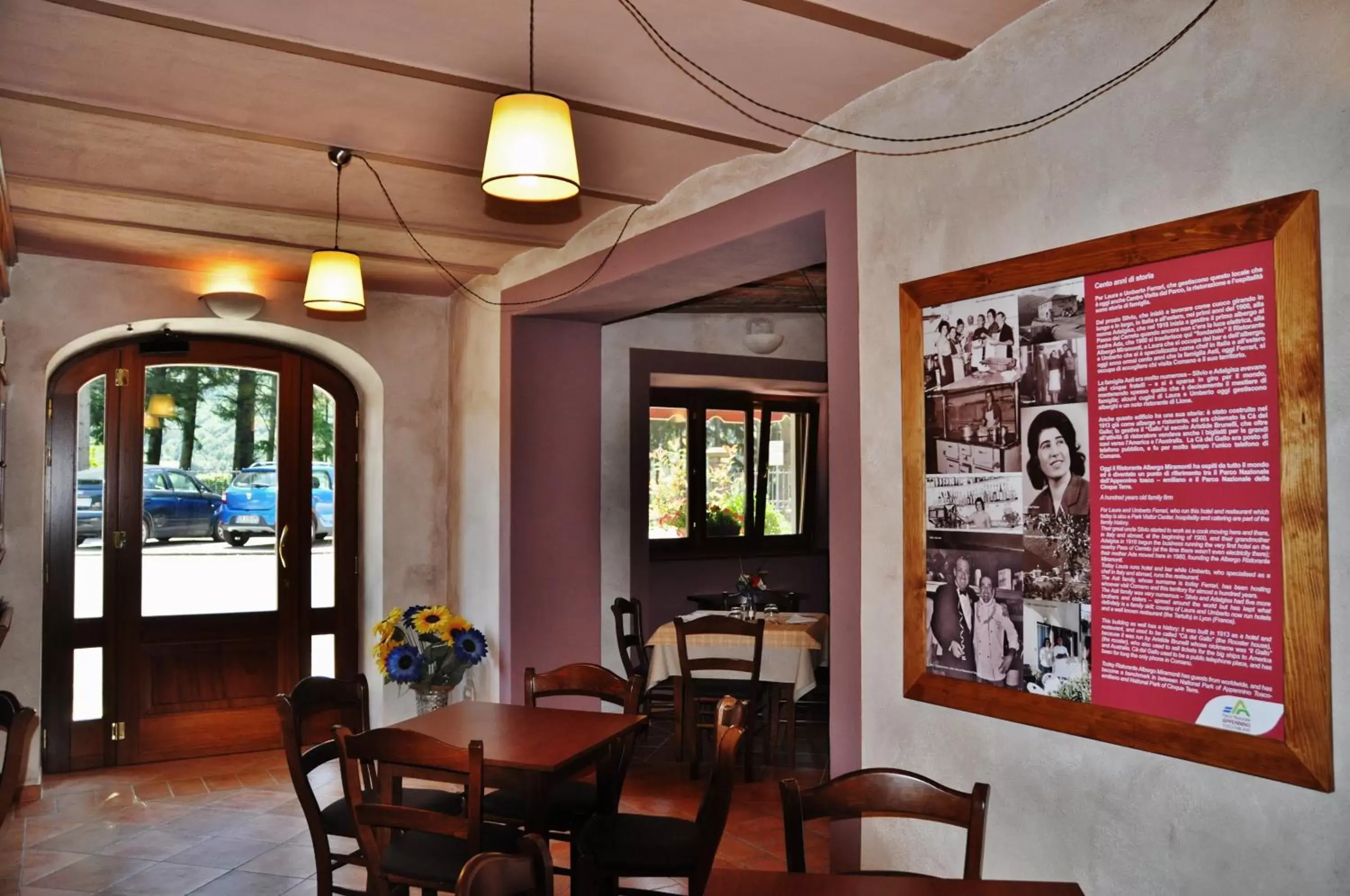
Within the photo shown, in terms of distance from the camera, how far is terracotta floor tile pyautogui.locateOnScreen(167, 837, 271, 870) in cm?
423

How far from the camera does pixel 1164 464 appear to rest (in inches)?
93.7

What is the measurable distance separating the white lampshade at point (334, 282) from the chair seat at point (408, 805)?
6.24 feet

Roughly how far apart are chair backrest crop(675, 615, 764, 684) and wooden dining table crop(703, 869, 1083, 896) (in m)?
3.16

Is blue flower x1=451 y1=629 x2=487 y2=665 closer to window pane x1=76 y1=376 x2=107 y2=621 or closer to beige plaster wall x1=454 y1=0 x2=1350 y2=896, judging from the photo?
window pane x1=76 y1=376 x2=107 y2=621

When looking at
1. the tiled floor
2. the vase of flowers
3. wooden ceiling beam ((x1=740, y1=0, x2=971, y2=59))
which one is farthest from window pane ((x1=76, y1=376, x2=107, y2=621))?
wooden ceiling beam ((x1=740, y1=0, x2=971, y2=59))

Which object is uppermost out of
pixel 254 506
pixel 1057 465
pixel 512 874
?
pixel 1057 465

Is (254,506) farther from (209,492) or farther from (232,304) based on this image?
(232,304)

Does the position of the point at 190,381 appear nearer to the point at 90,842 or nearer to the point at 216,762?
the point at 216,762

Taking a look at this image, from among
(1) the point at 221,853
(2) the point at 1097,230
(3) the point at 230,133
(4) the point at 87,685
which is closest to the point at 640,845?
(2) the point at 1097,230

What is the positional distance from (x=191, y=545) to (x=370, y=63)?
13.2ft

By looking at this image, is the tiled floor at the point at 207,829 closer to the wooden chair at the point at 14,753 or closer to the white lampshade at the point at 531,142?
the wooden chair at the point at 14,753

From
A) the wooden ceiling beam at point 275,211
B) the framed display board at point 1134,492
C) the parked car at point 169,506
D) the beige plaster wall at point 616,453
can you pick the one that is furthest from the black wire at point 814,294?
the parked car at point 169,506

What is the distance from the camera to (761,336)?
24.4 feet

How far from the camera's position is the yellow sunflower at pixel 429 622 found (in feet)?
17.9
